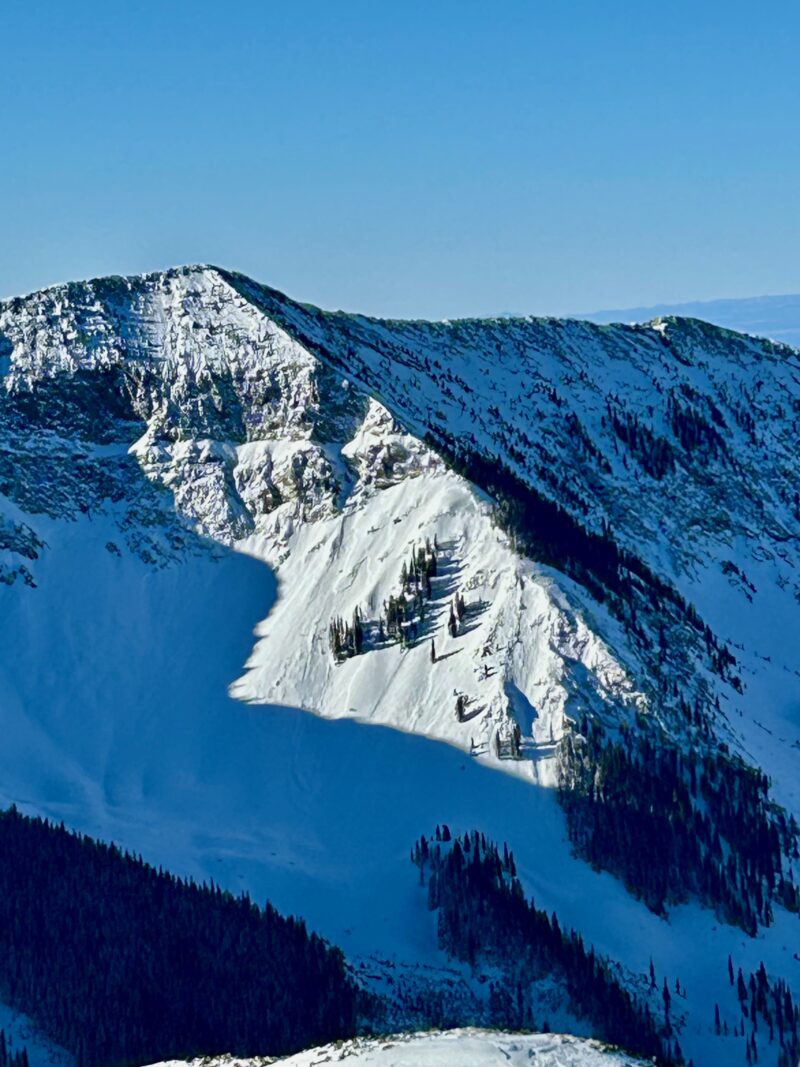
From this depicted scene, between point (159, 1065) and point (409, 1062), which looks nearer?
point (409, 1062)

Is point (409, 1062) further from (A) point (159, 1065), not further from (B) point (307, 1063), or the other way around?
(A) point (159, 1065)

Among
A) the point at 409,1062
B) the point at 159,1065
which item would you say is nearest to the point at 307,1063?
the point at 409,1062

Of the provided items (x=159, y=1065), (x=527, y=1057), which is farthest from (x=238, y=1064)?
(x=527, y=1057)

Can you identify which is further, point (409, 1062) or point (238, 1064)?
point (238, 1064)

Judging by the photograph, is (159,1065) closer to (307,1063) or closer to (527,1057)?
(307,1063)
